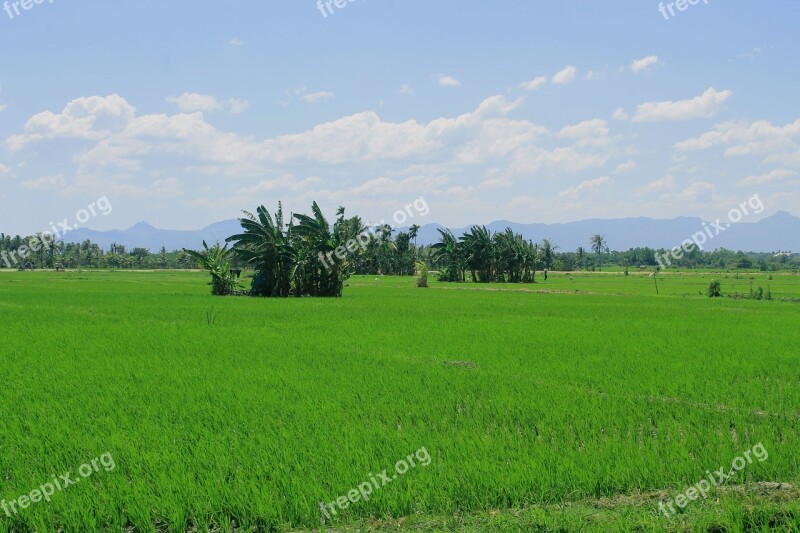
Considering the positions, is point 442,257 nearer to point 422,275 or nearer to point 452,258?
point 452,258

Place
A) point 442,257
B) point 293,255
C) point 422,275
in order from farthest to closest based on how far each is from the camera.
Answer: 1. point 442,257
2. point 422,275
3. point 293,255

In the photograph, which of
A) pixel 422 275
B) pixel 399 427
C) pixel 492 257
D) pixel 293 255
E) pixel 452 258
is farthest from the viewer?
pixel 452 258

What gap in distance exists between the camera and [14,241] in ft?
359

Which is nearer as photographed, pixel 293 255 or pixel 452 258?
pixel 293 255

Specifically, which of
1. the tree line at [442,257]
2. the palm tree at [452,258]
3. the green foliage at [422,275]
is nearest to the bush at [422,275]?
the green foliage at [422,275]

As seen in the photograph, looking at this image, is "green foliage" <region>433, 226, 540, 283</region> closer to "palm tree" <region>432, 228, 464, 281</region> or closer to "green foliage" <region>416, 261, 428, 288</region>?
"palm tree" <region>432, 228, 464, 281</region>

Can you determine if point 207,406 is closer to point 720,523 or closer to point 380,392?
point 380,392

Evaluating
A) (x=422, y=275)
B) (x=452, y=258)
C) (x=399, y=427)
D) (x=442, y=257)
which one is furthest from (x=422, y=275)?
(x=399, y=427)

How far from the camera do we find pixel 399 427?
6.59 m

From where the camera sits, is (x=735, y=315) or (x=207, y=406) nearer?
Result: (x=207, y=406)

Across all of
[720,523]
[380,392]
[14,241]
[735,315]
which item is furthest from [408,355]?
[14,241]

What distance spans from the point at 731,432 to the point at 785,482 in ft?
→ 4.85

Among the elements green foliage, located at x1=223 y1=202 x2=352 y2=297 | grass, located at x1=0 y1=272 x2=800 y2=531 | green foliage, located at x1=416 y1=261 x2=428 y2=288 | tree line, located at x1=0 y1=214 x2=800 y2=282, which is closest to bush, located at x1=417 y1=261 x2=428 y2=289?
green foliage, located at x1=416 y1=261 x2=428 y2=288

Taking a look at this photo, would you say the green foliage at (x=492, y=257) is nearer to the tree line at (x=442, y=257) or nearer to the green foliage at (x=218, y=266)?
the tree line at (x=442, y=257)
